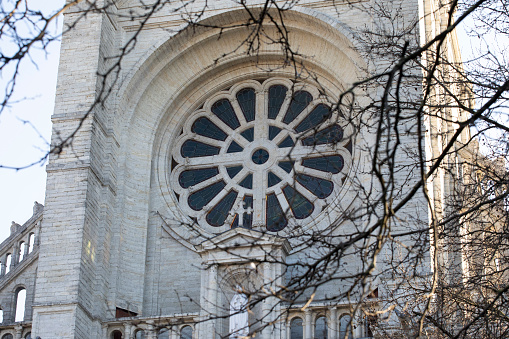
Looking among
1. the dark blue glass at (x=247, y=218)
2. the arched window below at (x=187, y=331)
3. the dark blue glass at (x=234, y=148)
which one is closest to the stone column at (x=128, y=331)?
the arched window below at (x=187, y=331)

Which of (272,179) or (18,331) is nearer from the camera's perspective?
(18,331)

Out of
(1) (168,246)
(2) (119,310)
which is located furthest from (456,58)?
(2) (119,310)

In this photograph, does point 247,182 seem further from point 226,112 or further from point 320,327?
point 320,327

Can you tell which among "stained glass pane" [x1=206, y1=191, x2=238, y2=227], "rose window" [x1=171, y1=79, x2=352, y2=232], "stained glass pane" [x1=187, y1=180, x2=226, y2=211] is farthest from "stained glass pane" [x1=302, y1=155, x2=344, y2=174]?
"stained glass pane" [x1=187, y1=180, x2=226, y2=211]

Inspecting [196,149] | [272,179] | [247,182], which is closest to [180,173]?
[196,149]

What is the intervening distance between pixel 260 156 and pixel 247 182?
1.88 ft

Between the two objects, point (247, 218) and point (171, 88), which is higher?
point (171, 88)

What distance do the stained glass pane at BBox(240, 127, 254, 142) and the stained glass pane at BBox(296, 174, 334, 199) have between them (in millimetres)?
1321

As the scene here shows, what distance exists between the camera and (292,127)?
19.7 m

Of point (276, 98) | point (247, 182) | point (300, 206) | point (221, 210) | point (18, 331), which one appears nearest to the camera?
point (18, 331)

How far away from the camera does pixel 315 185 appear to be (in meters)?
19.3

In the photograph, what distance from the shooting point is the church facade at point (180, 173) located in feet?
56.9

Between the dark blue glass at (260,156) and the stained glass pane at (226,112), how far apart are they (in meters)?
0.74

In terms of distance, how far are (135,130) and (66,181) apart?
2.02 metres
